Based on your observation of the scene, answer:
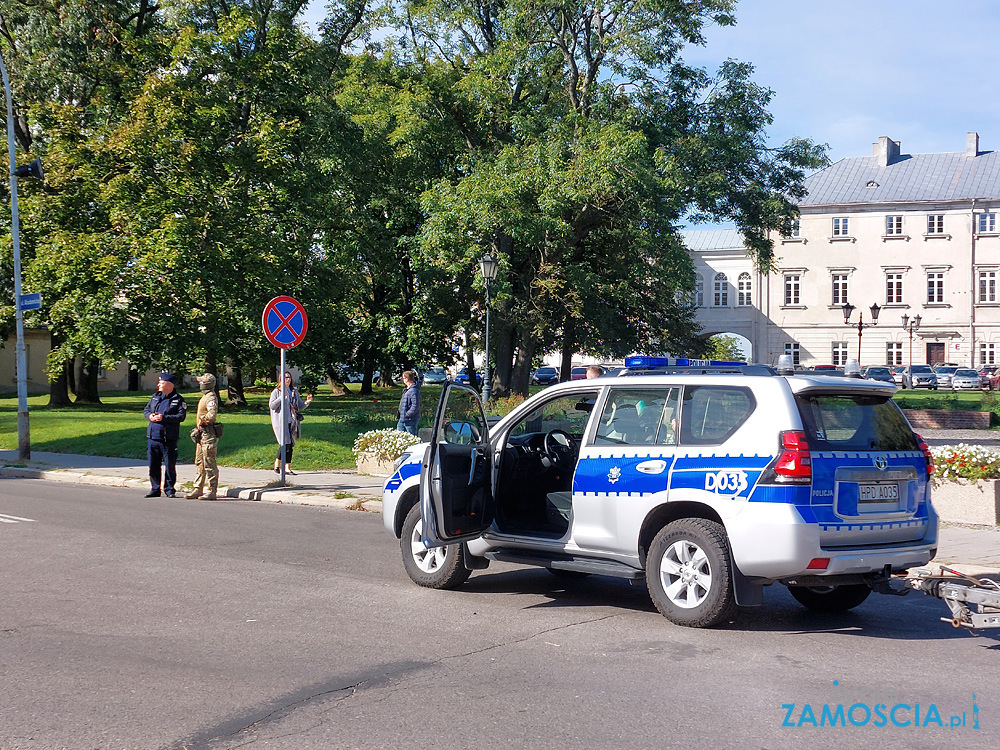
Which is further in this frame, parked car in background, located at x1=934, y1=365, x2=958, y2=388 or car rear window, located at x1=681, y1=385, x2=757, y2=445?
parked car in background, located at x1=934, y1=365, x2=958, y2=388

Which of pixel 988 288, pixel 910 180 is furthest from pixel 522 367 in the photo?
pixel 910 180

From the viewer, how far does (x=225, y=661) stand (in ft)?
19.2

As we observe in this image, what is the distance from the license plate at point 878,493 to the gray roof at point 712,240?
8034cm

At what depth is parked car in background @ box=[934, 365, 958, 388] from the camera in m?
66.2

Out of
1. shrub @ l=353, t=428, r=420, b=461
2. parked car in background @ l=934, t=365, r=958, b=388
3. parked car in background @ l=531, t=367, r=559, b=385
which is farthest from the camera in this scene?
parked car in background @ l=531, t=367, r=559, b=385

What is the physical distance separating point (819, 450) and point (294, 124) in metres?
27.3

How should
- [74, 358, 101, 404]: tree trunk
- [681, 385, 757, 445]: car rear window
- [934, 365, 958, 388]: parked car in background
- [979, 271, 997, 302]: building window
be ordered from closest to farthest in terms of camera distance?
[681, 385, 757, 445]: car rear window → [74, 358, 101, 404]: tree trunk → [934, 365, 958, 388]: parked car in background → [979, 271, 997, 302]: building window

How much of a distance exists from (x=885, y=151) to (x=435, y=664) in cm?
8437

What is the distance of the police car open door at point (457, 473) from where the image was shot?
733 cm

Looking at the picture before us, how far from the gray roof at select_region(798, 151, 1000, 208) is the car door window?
74497 mm

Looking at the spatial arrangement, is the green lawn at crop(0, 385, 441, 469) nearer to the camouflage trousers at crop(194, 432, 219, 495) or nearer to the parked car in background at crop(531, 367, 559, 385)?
the camouflage trousers at crop(194, 432, 219, 495)

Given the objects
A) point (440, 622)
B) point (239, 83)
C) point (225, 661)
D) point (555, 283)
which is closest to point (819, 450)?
point (440, 622)

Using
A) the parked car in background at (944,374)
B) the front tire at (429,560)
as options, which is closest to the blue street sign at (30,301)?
the front tire at (429,560)

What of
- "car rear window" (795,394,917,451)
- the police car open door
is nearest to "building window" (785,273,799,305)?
"car rear window" (795,394,917,451)
